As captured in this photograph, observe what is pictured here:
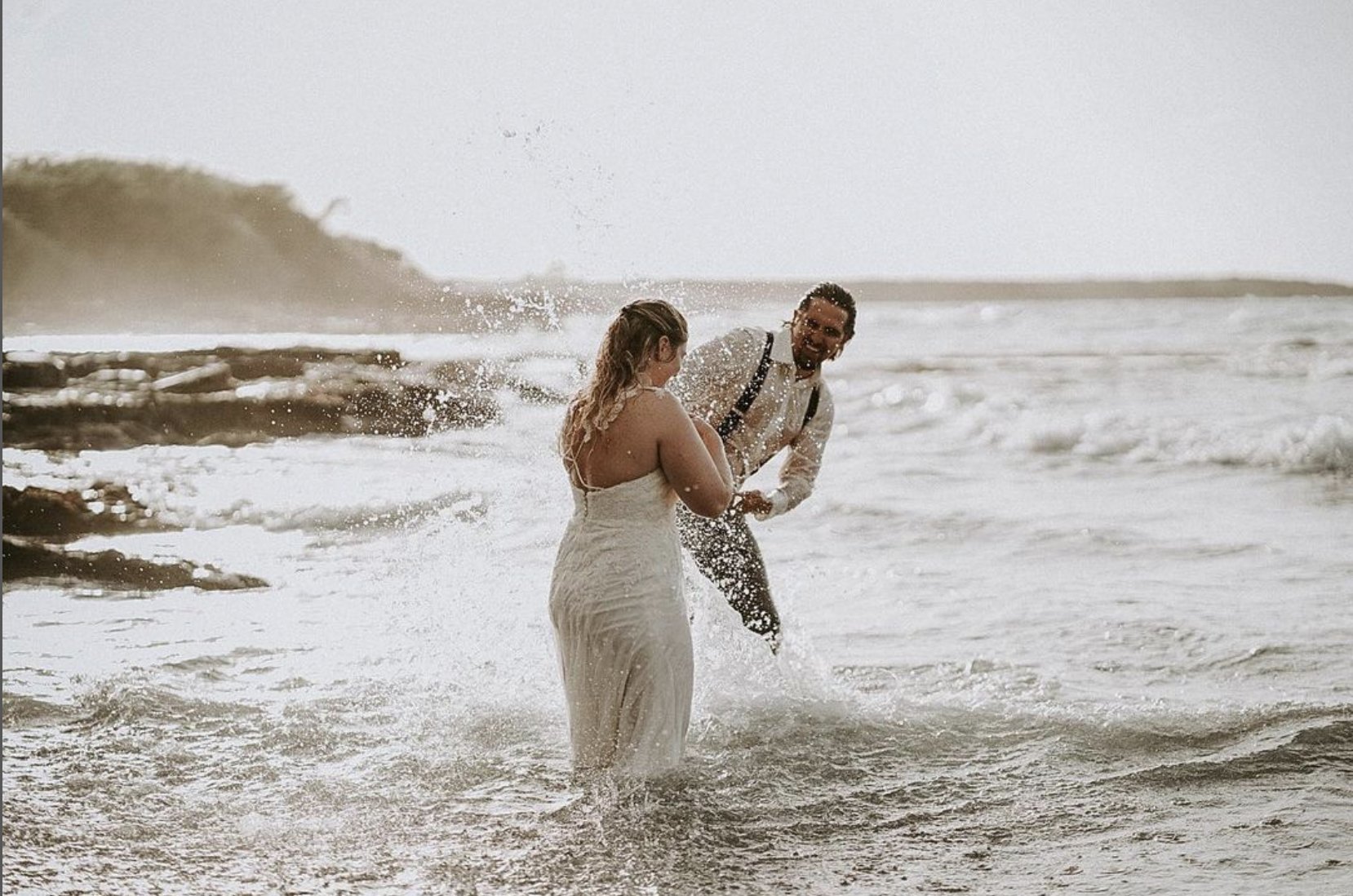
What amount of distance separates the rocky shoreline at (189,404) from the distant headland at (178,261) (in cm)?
83

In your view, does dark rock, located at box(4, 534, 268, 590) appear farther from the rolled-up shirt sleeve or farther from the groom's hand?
the groom's hand

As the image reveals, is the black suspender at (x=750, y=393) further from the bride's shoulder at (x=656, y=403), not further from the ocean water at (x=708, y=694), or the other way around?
the bride's shoulder at (x=656, y=403)

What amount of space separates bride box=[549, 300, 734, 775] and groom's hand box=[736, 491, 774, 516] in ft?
2.22

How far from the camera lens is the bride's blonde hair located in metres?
4.25

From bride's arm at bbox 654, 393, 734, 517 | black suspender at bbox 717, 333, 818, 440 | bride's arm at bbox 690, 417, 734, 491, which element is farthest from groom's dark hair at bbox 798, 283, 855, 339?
bride's arm at bbox 654, 393, 734, 517

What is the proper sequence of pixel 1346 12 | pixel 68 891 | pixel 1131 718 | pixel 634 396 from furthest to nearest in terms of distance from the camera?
1. pixel 1346 12
2. pixel 1131 718
3. pixel 634 396
4. pixel 68 891

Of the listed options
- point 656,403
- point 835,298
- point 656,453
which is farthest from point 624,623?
point 835,298

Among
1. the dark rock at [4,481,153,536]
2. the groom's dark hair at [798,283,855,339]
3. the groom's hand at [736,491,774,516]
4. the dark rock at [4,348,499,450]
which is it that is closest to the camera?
the groom's hand at [736,491,774,516]

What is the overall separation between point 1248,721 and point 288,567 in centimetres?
647

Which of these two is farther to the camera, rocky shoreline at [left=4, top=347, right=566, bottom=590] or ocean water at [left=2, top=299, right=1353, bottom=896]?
rocky shoreline at [left=4, top=347, right=566, bottom=590]

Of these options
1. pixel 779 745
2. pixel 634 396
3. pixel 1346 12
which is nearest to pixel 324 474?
pixel 779 745

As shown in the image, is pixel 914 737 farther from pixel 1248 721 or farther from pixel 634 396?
pixel 634 396

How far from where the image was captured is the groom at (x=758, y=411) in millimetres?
5320

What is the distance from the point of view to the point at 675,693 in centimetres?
455
